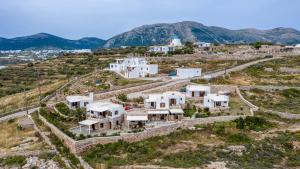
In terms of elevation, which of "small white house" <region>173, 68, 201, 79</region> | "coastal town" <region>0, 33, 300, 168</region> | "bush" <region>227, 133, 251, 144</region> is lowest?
"bush" <region>227, 133, 251, 144</region>

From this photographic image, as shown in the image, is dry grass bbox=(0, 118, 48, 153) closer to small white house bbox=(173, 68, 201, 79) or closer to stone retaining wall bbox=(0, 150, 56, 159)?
stone retaining wall bbox=(0, 150, 56, 159)

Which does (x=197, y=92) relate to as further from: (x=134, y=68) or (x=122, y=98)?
(x=134, y=68)

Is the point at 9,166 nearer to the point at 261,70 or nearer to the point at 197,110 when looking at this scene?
the point at 197,110

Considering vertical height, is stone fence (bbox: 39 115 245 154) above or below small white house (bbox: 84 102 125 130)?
below

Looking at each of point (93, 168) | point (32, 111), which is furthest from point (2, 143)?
point (93, 168)

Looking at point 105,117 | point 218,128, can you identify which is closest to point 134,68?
point 105,117

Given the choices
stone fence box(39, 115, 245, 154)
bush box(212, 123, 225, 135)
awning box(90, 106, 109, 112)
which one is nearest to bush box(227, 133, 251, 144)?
bush box(212, 123, 225, 135)
